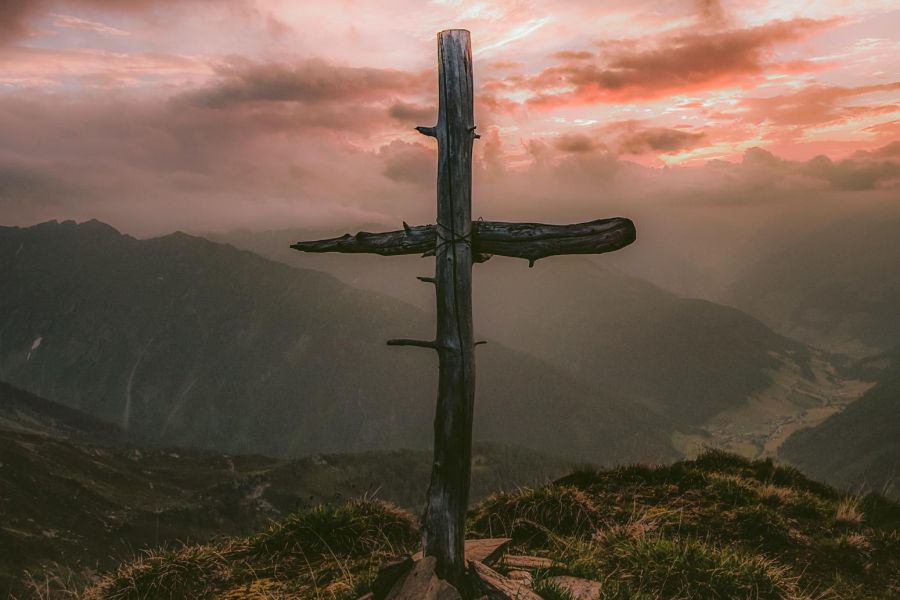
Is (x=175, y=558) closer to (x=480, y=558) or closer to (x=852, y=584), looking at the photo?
(x=480, y=558)

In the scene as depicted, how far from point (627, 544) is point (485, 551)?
2193 millimetres

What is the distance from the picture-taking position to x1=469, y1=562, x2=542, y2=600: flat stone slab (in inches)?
301

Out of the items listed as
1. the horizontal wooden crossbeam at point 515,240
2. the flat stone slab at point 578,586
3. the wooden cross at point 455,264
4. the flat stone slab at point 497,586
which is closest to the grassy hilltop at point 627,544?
the flat stone slab at point 578,586

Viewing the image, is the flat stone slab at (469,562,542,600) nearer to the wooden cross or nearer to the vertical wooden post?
the wooden cross

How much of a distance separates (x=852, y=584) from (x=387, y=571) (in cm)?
743

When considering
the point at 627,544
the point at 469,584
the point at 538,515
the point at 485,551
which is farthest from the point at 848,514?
the point at 469,584

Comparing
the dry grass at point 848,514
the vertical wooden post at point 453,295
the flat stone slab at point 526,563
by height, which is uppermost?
the vertical wooden post at point 453,295

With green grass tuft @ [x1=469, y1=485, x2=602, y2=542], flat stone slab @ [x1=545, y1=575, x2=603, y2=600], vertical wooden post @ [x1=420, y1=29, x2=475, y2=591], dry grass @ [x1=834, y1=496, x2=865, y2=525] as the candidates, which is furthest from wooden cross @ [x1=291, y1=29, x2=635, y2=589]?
dry grass @ [x1=834, y1=496, x2=865, y2=525]

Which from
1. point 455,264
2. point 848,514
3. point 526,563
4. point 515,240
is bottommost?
point 848,514

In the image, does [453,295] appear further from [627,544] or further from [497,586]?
[627,544]

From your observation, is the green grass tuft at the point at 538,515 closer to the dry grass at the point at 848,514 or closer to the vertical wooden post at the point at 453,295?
the vertical wooden post at the point at 453,295

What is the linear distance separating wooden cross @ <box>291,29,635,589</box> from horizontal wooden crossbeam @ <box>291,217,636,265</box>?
2 cm

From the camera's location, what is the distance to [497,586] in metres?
7.87

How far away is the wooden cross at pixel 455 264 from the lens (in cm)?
830
